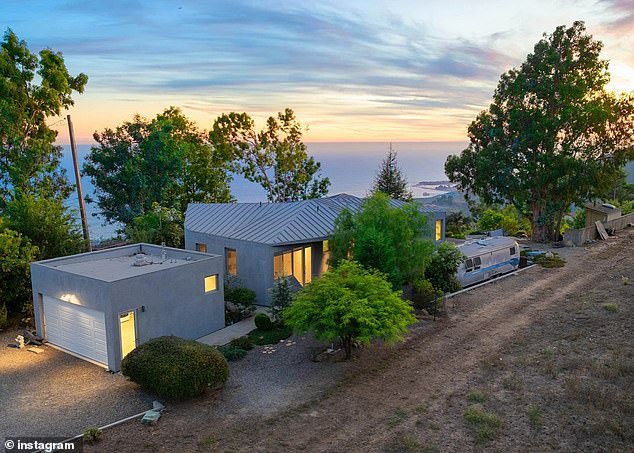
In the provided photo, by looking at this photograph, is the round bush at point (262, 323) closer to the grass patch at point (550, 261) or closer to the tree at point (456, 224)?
the grass patch at point (550, 261)

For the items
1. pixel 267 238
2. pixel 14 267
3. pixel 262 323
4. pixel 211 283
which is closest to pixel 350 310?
pixel 262 323

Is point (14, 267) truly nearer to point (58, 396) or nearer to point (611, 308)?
point (58, 396)

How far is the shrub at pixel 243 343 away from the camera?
56.7ft

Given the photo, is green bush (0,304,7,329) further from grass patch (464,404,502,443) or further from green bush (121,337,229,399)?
grass patch (464,404,502,443)

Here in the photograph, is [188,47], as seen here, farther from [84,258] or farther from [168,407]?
[168,407]

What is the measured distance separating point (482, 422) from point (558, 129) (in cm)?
3121

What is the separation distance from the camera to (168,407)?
42.8 feet

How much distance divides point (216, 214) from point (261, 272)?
20.7 ft

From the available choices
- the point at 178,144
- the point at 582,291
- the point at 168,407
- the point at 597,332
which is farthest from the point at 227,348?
the point at 178,144

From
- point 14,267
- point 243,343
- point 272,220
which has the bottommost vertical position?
point 243,343

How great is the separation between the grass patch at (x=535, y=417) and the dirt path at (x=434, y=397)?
14cm

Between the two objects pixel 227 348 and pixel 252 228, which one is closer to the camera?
pixel 227 348

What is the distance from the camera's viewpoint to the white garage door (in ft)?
52.6

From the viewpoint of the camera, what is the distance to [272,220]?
24750 mm
